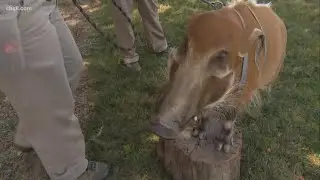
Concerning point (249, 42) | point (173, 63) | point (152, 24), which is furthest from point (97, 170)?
point (152, 24)

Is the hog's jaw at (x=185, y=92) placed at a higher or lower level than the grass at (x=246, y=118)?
higher

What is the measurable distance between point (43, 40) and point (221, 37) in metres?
0.82

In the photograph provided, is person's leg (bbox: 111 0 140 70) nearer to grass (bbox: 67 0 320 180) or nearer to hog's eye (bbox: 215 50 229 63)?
grass (bbox: 67 0 320 180)

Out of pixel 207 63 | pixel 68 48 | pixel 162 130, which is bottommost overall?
pixel 162 130

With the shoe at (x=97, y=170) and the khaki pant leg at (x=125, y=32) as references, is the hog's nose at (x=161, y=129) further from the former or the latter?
the khaki pant leg at (x=125, y=32)

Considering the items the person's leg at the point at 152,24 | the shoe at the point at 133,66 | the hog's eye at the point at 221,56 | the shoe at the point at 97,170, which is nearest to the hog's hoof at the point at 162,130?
the hog's eye at the point at 221,56

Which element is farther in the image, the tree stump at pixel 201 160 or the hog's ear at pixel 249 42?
the tree stump at pixel 201 160

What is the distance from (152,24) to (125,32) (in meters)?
0.33

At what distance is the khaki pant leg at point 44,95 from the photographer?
6.26 ft

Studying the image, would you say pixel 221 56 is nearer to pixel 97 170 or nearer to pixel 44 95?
pixel 44 95

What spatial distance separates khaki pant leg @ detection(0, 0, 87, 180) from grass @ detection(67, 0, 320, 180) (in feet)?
2.23

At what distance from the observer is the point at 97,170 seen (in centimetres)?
276

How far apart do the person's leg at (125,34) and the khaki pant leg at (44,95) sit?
1.39 m

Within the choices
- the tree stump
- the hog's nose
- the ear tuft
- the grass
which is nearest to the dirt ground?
the grass
